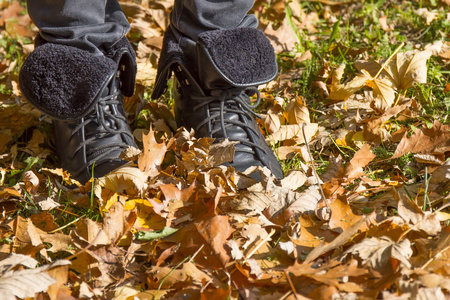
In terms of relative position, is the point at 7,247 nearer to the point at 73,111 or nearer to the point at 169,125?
the point at 73,111

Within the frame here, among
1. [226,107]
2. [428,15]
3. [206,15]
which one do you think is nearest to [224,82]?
[226,107]

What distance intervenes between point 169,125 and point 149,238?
A: 0.82 m

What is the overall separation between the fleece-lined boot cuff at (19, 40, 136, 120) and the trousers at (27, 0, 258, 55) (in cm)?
8

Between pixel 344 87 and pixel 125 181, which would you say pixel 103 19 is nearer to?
pixel 125 181

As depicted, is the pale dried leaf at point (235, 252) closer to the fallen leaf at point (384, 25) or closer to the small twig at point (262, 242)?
the small twig at point (262, 242)

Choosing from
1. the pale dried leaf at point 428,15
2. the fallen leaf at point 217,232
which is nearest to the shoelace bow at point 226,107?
the fallen leaf at point 217,232

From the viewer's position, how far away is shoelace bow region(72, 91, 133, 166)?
164 centimetres

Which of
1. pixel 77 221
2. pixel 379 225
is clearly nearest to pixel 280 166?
pixel 379 225

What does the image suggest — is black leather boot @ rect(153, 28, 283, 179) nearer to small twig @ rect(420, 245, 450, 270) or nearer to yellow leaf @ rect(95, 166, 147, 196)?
yellow leaf @ rect(95, 166, 147, 196)

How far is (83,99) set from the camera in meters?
1.54

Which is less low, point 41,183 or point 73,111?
point 73,111

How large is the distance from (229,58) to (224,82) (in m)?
0.12

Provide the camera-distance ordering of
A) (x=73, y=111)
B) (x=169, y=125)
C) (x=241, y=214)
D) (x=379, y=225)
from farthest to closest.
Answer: (x=169, y=125) → (x=73, y=111) → (x=241, y=214) → (x=379, y=225)

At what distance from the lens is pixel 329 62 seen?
7.79ft
